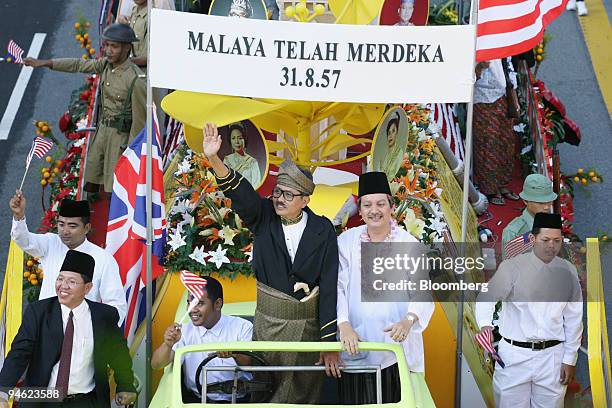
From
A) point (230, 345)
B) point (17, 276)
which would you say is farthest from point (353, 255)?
point (17, 276)

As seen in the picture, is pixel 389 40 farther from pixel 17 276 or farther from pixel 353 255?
pixel 17 276

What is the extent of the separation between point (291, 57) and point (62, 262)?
204 cm

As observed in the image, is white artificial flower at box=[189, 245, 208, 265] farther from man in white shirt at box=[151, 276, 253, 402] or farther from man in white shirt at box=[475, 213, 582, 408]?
man in white shirt at box=[475, 213, 582, 408]

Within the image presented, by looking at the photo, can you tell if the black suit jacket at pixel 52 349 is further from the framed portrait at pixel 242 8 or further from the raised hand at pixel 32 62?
the framed portrait at pixel 242 8

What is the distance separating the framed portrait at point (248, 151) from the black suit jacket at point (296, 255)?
→ 82.3 inches

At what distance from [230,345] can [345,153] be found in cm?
378

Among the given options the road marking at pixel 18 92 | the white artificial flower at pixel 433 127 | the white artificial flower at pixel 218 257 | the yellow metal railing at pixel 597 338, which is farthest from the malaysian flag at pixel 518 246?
the road marking at pixel 18 92

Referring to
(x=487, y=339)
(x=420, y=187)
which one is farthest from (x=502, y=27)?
(x=487, y=339)

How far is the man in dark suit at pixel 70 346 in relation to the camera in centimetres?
737

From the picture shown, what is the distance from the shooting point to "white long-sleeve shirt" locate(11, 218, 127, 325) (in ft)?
26.6

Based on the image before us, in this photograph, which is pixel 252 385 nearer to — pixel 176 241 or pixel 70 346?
pixel 70 346

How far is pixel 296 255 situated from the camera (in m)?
7.74

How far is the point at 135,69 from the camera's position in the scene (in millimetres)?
10859

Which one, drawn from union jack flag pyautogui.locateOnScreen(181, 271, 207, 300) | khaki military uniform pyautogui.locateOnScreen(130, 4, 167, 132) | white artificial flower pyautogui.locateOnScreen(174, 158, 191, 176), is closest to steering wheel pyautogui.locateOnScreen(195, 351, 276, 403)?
union jack flag pyautogui.locateOnScreen(181, 271, 207, 300)
